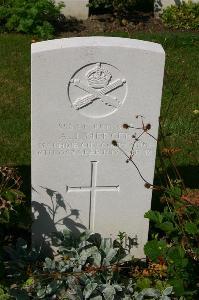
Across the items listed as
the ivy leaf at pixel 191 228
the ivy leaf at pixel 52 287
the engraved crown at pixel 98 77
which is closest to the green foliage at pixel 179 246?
the ivy leaf at pixel 191 228

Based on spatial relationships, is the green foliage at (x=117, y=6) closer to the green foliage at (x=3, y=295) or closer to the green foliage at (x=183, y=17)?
the green foliage at (x=183, y=17)

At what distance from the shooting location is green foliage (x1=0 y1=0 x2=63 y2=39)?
28.1ft

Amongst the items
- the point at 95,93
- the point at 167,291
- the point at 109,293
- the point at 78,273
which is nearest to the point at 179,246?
the point at 167,291

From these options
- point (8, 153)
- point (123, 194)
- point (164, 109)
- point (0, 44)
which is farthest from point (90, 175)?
point (0, 44)

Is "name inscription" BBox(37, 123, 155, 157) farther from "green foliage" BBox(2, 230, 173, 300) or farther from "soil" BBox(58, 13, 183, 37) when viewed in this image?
"soil" BBox(58, 13, 183, 37)

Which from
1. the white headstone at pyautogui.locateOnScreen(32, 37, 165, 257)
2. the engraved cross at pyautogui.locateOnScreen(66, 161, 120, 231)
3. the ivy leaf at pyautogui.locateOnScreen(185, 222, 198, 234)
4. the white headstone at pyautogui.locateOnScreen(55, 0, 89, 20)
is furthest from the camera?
the white headstone at pyautogui.locateOnScreen(55, 0, 89, 20)

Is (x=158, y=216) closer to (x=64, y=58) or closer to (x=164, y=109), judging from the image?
(x=64, y=58)

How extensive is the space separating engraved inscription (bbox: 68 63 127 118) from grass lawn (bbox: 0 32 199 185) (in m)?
1.00

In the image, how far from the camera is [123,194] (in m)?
4.50

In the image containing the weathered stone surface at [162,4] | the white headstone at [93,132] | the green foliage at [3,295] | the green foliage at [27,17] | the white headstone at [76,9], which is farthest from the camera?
the weathered stone surface at [162,4]

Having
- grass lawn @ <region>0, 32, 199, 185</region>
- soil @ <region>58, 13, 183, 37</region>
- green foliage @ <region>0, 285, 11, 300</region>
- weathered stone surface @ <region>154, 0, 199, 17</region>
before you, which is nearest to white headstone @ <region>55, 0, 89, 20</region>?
soil @ <region>58, 13, 183, 37</region>

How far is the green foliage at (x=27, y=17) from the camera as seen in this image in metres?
8.55

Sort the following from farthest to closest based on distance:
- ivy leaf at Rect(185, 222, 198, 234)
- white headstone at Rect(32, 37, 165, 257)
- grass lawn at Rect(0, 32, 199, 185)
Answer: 1. grass lawn at Rect(0, 32, 199, 185)
2. white headstone at Rect(32, 37, 165, 257)
3. ivy leaf at Rect(185, 222, 198, 234)

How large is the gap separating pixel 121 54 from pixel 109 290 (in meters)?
1.48
